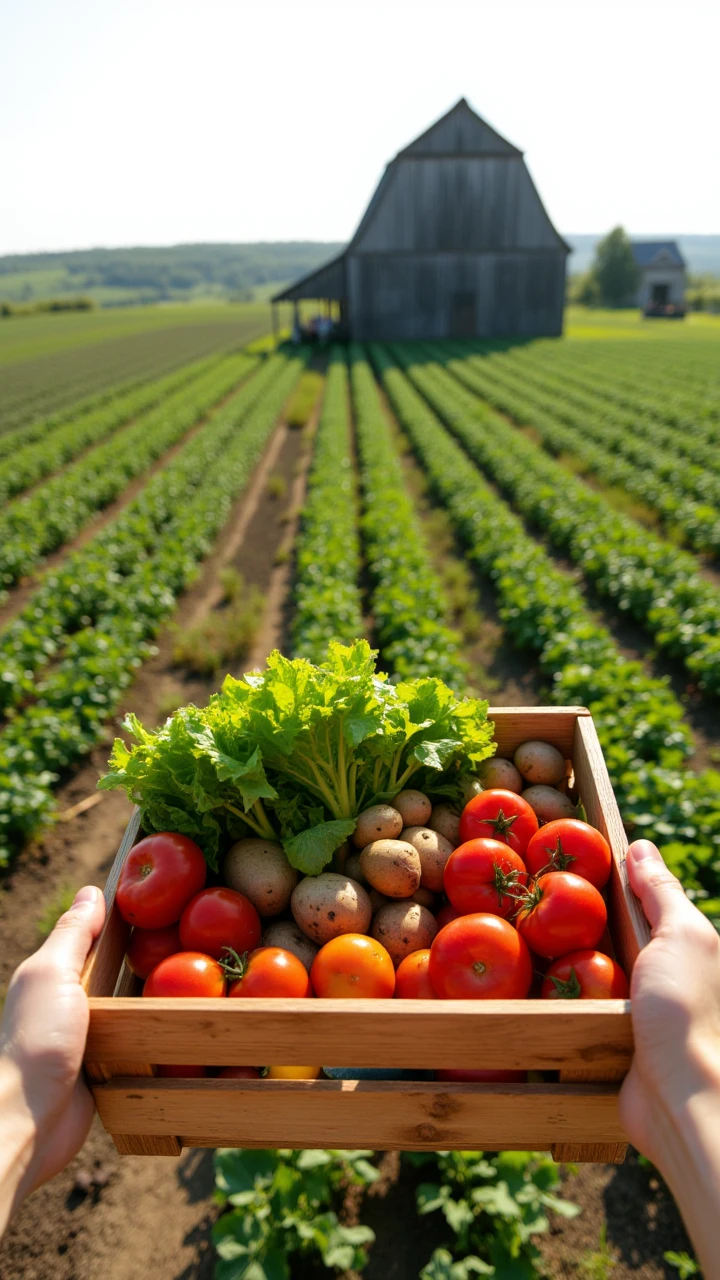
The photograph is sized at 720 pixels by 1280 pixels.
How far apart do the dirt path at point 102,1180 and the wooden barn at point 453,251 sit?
33022 millimetres

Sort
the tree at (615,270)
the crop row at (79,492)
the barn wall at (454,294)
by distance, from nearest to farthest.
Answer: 1. the crop row at (79,492)
2. the barn wall at (454,294)
3. the tree at (615,270)

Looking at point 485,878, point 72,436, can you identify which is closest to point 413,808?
point 485,878

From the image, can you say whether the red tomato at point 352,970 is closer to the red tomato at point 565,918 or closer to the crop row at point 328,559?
the red tomato at point 565,918

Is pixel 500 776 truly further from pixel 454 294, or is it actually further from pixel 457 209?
pixel 454 294

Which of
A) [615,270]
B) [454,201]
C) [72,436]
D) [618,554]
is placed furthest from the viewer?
[615,270]

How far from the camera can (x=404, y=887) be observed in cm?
236

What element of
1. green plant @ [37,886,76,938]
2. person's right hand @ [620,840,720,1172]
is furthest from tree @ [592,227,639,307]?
person's right hand @ [620,840,720,1172]

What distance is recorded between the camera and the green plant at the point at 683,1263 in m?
3.21

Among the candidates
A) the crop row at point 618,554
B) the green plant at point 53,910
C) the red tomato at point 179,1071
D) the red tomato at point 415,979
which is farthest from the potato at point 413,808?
the crop row at point 618,554

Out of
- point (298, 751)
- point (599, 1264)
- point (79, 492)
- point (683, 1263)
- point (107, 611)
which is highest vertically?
point (298, 751)

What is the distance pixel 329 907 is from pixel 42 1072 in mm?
855

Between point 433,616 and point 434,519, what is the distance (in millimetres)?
4858

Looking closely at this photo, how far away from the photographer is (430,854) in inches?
98.0

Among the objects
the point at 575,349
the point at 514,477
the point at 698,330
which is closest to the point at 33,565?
the point at 514,477
